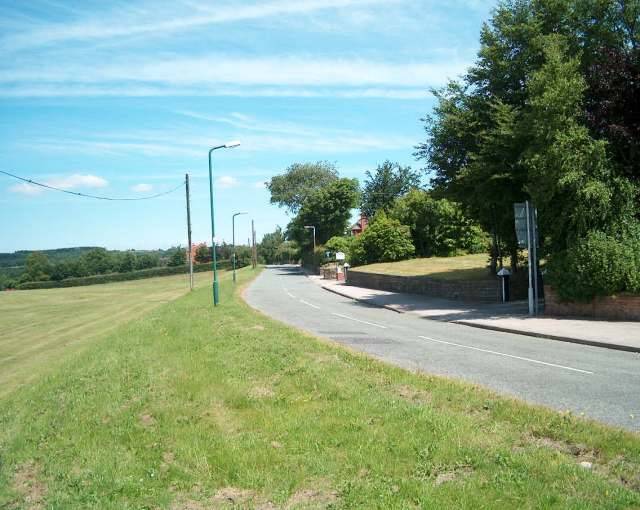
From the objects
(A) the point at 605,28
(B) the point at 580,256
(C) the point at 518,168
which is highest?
(A) the point at 605,28

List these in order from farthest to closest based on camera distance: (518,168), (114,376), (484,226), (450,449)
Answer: (484,226)
(518,168)
(114,376)
(450,449)

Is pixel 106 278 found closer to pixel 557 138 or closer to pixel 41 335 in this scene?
pixel 41 335

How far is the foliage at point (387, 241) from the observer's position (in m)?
55.3

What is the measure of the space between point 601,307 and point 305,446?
1539 centimetres

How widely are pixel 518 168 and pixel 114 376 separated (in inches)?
701

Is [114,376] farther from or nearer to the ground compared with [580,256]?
nearer to the ground

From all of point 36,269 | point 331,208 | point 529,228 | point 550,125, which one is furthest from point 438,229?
point 36,269

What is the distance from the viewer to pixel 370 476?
5.30 m

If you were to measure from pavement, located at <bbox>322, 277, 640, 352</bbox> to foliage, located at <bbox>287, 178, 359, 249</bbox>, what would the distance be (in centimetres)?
5817

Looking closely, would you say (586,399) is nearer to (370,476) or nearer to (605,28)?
(370,476)

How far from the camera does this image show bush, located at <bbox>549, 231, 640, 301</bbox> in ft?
56.9

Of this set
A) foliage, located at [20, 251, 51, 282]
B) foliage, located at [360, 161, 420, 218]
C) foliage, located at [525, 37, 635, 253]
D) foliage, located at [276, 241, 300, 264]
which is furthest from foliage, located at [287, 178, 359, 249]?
foliage, located at [525, 37, 635, 253]

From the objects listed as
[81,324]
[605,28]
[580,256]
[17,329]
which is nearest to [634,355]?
[580,256]

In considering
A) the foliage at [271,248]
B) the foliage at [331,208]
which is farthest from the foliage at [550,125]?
the foliage at [271,248]
